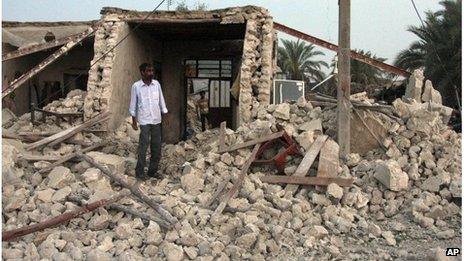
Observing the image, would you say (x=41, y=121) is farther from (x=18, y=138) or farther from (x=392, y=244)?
(x=392, y=244)

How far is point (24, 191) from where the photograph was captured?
5113 mm

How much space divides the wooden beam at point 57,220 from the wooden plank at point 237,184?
3.18 ft

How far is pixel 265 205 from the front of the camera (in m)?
4.88

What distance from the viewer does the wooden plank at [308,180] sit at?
5129 mm

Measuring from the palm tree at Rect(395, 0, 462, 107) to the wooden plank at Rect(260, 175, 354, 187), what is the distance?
11.3m

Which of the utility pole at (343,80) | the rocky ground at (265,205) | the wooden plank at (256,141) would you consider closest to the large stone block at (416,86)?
the rocky ground at (265,205)

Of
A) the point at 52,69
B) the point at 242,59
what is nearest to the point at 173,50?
the point at 52,69

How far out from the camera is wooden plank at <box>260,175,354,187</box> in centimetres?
Answer: 513

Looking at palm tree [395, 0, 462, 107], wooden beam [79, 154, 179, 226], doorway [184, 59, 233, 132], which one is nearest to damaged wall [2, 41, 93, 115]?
doorway [184, 59, 233, 132]

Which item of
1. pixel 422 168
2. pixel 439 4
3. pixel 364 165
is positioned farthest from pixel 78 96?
pixel 439 4

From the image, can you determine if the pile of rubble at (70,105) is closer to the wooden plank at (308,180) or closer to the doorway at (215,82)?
the doorway at (215,82)

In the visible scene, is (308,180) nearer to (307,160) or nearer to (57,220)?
(307,160)

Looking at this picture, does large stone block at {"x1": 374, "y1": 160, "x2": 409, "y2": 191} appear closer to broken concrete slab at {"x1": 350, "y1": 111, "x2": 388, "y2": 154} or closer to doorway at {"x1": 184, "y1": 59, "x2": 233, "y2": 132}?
Answer: broken concrete slab at {"x1": 350, "y1": 111, "x2": 388, "y2": 154}

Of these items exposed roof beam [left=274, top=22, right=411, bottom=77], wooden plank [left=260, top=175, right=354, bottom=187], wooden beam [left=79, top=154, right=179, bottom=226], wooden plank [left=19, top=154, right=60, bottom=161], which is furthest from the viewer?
exposed roof beam [left=274, top=22, right=411, bottom=77]
